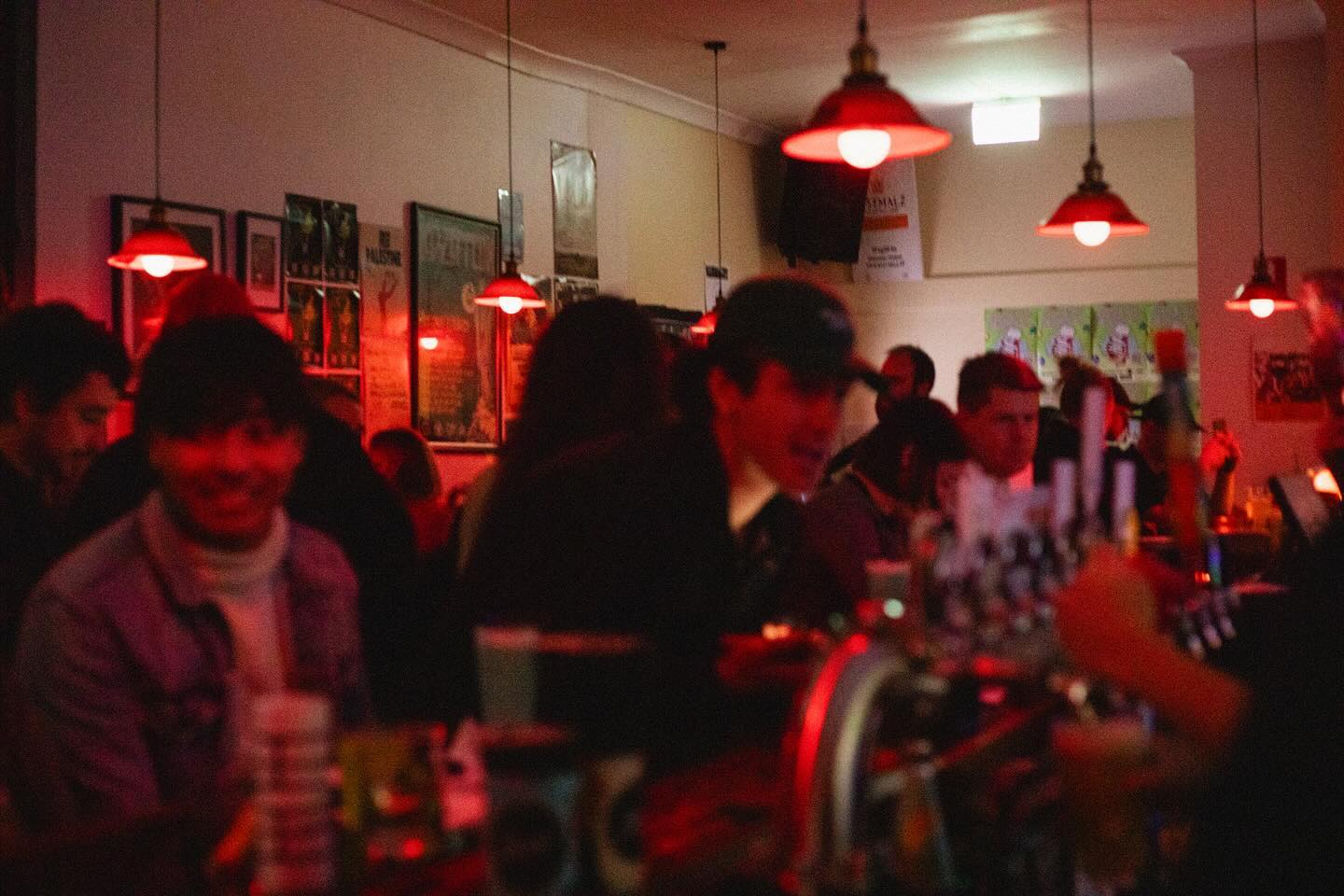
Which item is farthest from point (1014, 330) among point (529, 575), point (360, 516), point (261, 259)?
point (529, 575)

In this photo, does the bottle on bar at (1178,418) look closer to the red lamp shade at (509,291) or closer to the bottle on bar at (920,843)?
the bottle on bar at (920,843)

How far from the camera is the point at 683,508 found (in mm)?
2166

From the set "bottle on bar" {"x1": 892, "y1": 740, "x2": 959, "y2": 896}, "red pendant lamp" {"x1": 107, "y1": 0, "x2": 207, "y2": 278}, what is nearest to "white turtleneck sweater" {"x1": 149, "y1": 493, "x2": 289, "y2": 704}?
"bottle on bar" {"x1": 892, "y1": 740, "x2": 959, "y2": 896}

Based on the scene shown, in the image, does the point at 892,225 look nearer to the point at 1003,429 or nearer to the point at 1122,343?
the point at 1122,343

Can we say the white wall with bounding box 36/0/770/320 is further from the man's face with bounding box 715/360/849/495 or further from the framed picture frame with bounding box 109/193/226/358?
the man's face with bounding box 715/360/849/495

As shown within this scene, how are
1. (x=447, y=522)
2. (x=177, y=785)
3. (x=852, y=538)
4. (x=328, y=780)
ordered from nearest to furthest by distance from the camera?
(x=328, y=780) < (x=177, y=785) < (x=852, y=538) < (x=447, y=522)

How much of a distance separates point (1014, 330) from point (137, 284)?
771 centimetres

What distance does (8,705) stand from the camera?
1.90 m

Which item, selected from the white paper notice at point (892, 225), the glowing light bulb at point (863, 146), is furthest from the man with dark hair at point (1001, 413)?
the white paper notice at point (892, 225)

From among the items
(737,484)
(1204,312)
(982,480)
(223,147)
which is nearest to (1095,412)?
(982,480)

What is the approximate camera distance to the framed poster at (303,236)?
→ 755cm

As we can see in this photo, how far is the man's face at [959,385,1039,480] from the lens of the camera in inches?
201

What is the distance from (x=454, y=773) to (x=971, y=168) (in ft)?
37.0

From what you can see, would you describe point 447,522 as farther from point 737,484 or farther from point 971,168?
point 971,168
